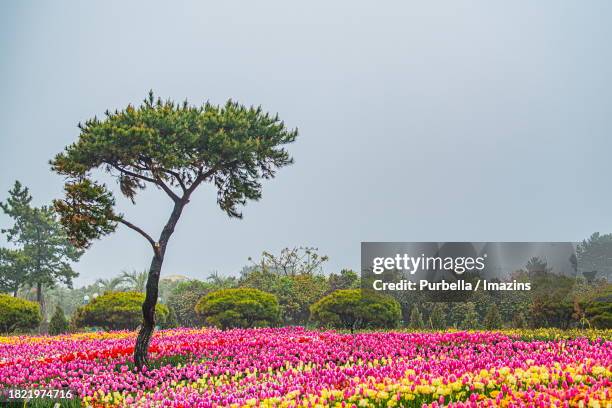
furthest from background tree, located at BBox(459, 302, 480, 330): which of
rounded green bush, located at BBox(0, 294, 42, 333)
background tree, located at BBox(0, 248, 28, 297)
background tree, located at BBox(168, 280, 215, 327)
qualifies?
background tree, located at BBox(0, 248, 28, 297)

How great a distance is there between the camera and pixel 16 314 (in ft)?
98.2

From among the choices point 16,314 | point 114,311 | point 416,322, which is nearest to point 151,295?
point 416,322

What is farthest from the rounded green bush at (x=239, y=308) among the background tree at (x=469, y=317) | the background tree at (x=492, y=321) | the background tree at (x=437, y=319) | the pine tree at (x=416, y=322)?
the background tree at (x=492, y=321)

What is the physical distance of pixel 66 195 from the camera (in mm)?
13398

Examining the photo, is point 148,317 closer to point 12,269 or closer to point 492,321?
point 492,321

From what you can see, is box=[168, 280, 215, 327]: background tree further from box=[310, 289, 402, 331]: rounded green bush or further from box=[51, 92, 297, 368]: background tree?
box=[51, 92, 297, 368]: background tree

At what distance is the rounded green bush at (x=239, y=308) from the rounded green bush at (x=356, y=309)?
242 centimetres

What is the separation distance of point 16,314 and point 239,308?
42.6 ft

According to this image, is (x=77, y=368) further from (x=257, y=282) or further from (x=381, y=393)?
(x=257, y=282)

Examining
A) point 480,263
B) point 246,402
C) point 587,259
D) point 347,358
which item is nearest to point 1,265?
point 480,263

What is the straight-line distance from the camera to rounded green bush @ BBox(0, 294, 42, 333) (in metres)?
29.6

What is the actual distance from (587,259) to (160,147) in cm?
8409

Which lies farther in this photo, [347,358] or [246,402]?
[347,358]

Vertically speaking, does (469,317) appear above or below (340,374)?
above
